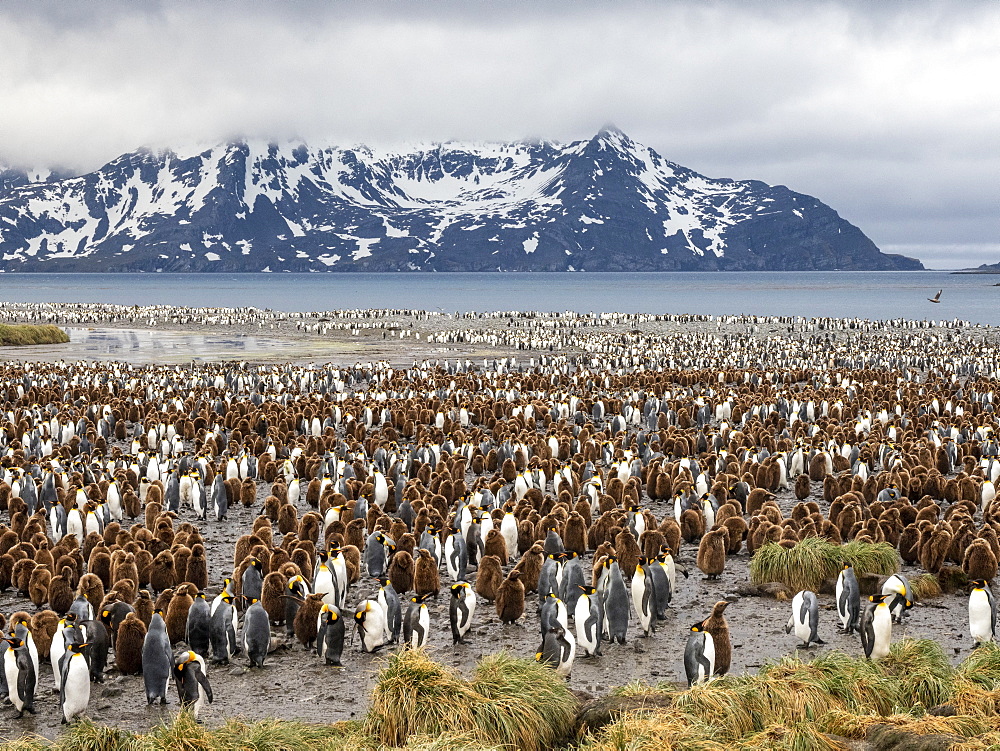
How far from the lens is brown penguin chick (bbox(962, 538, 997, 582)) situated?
9758mm

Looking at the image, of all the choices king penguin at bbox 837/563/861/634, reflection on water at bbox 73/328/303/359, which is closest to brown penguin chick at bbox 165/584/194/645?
king penguin at bbox 837/563/861/634

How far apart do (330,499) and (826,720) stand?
313 inches

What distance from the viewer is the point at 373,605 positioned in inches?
339

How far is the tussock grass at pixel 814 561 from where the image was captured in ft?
32.8

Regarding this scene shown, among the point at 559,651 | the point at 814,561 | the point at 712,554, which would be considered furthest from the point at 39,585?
the point at 814,561

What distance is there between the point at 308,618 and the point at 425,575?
153 cm

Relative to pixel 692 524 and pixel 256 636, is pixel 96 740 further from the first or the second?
pixel 692 524

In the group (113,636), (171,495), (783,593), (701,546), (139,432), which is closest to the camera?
(113,636)

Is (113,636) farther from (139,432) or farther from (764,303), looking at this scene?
(764,303)

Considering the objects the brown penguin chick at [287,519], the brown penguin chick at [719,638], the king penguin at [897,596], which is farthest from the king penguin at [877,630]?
the brown penguin chick at [287,519]

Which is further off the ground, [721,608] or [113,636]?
[721,608]

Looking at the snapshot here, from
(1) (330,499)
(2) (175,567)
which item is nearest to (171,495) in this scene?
(1) (330,499)

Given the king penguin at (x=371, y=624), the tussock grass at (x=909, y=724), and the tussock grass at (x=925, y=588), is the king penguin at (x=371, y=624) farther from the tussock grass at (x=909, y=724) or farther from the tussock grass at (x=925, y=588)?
the tussock grass at (x=925, y=588)

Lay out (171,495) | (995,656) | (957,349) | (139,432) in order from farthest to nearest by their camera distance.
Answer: (957,349) → (139,432) → (171,495) → (995,656)
